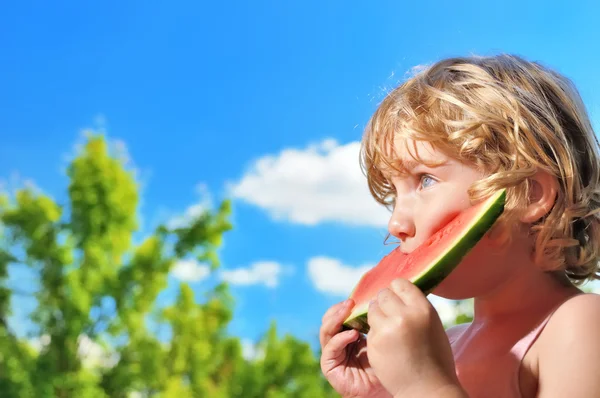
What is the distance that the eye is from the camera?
151 centimetres

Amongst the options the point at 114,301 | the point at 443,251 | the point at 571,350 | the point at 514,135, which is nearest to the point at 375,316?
the point at 443,251

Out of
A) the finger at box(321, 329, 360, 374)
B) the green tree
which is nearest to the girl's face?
the finger at box(321, 329, 360, 374)

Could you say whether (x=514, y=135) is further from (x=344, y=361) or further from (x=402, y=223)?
(x=344, y=361)

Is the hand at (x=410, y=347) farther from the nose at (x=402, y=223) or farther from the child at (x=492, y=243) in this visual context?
the nose at (x=402, y=223)

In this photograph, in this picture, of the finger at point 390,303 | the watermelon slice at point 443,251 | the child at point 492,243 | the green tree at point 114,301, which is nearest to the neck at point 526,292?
the child at point 492,243

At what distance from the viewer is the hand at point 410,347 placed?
4.12 ft

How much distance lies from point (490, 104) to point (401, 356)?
634mm

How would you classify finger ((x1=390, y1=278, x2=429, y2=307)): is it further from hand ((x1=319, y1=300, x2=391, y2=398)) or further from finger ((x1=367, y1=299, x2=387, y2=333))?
hand ((x1=319, y1=300, x2=391, y2=398))

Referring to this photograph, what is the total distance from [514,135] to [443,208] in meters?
0.24

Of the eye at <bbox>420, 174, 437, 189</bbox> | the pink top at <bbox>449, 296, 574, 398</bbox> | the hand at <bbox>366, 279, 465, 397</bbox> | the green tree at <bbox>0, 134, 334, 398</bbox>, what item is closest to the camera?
the hand at <bbox>366, 279, 465, 397</bbox>

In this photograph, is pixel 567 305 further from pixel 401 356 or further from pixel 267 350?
pixel 267 350

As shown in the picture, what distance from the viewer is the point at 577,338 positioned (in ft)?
4.37

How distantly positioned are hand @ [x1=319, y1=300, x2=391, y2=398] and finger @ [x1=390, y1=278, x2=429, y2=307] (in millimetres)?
265

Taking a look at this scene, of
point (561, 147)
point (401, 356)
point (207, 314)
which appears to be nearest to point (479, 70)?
point (561, 147)
